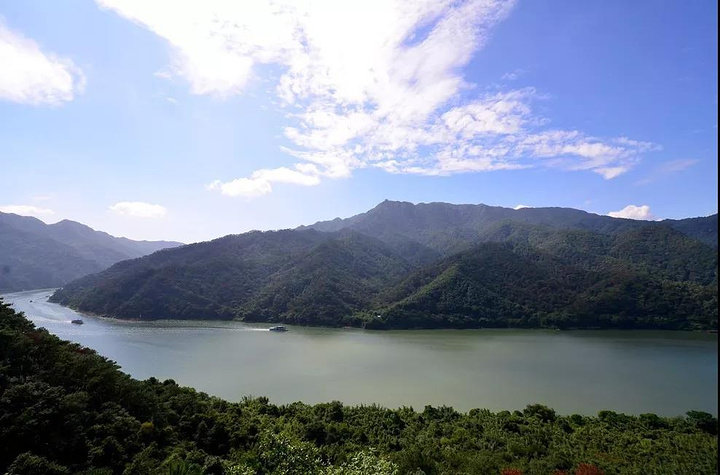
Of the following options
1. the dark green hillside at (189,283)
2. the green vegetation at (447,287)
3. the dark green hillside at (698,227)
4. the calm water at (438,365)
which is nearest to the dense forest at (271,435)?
the calm water at (438,365)

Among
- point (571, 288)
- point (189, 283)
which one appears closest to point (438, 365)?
point (571, 288)

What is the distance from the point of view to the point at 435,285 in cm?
6719

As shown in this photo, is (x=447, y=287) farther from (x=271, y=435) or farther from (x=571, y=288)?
(x=271, y=435)

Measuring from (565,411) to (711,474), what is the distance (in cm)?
1205

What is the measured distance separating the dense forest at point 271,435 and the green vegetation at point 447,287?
131 feet

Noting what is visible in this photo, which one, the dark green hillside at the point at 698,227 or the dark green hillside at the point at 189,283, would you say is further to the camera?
the dark green hillside at the point at 698,227

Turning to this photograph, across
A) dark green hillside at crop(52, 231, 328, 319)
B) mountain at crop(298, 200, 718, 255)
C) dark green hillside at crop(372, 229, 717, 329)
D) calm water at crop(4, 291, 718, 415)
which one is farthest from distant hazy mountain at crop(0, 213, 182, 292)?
dark green hillside at crop(372, 229, 717, 329)

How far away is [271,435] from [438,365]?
21.3 m

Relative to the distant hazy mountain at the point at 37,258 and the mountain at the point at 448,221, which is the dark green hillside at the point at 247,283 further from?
the mountain at the point at 448,221

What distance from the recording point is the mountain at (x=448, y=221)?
13488 centimetres

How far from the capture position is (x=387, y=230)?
6033 inches

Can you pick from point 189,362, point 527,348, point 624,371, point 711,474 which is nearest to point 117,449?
point 711,474

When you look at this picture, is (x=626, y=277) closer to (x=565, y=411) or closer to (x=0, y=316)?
(x=565, y=411)

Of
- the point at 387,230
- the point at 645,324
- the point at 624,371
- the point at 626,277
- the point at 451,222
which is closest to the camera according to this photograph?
the point at 624,371
